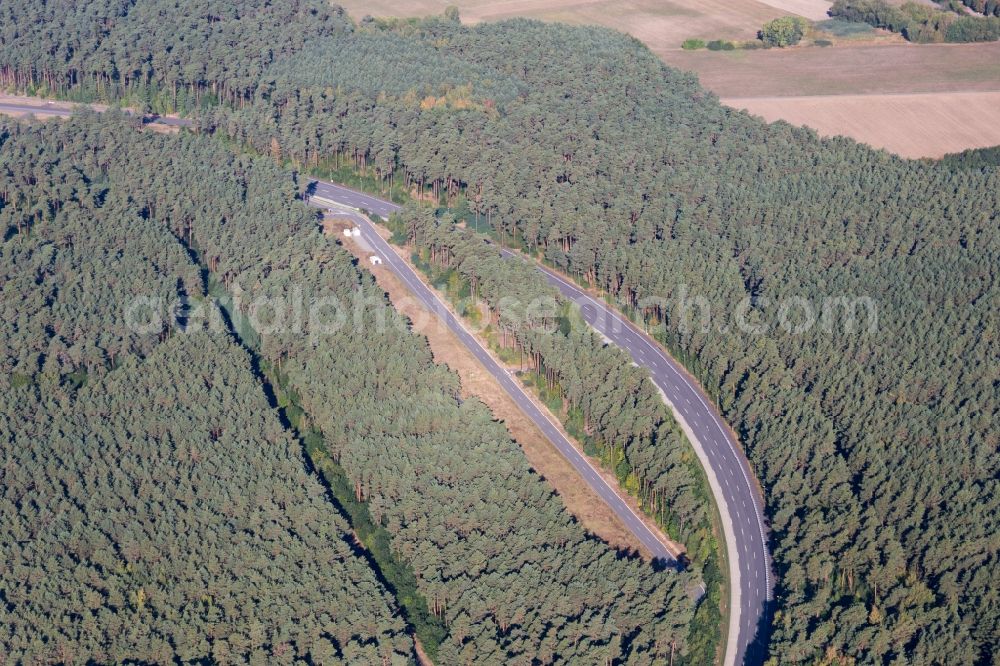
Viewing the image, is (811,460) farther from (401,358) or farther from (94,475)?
(94,475)

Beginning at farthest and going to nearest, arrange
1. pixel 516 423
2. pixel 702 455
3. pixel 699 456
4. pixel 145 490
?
pixel 516 423 < pixel 702 455 < pixel 699 456 < pixel 145 490

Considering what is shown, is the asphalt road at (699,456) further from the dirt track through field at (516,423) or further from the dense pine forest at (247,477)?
the dense pine forest at (247,477)

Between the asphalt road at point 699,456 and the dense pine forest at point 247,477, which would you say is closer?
the dense pine forest at point 247,477

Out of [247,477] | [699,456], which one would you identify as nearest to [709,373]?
[699,456]

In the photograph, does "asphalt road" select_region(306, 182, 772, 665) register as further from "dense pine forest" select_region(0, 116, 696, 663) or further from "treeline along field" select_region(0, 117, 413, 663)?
"treeline along field" select_region(0, 117, 413, 663)

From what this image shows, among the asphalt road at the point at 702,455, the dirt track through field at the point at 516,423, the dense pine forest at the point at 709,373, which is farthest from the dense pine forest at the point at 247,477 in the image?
the asphalt road at the point at 702,455

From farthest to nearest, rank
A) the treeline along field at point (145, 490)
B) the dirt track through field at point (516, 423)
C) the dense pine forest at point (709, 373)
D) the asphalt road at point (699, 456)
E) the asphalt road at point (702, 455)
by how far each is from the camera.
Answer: the dirt track through field at point (516, 423), the asphalt road at point (699, 456), the asphalt road at point (702, 455), the dense pine forest at point (709, 373), the treeline along field at point (145, 490)

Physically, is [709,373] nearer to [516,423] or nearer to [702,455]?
[702,455]

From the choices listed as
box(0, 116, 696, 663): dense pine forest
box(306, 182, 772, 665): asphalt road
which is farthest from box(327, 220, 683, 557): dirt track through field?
box(0, 116, 696, 663): dense pine forest
